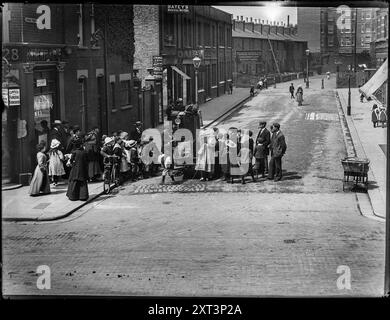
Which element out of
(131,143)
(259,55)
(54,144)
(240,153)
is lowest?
(240,153)

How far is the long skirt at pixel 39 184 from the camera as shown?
1262 cm

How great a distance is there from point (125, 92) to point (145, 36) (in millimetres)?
1639

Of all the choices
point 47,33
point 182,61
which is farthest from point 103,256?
point 182,61

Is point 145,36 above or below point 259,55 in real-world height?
above

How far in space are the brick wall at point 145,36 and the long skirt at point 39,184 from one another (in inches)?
171

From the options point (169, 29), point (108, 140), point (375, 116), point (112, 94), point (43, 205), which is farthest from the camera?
point (375, 116)

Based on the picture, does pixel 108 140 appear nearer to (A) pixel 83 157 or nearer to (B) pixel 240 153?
(A) pixel 83 157

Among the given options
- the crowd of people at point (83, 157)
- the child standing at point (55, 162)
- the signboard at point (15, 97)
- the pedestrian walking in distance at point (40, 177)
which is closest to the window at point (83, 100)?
the crowd of people at point (83, 157)

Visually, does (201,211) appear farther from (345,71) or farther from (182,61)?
(345,71)

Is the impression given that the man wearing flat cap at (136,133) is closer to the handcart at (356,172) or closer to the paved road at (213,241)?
the paved road at (213,241)

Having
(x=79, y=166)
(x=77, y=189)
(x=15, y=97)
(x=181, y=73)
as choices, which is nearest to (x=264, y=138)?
(x=181, y=73)

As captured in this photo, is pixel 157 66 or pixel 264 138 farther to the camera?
pixel 157 66

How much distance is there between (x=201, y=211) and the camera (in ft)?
41.7

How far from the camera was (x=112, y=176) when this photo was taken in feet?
46.7
